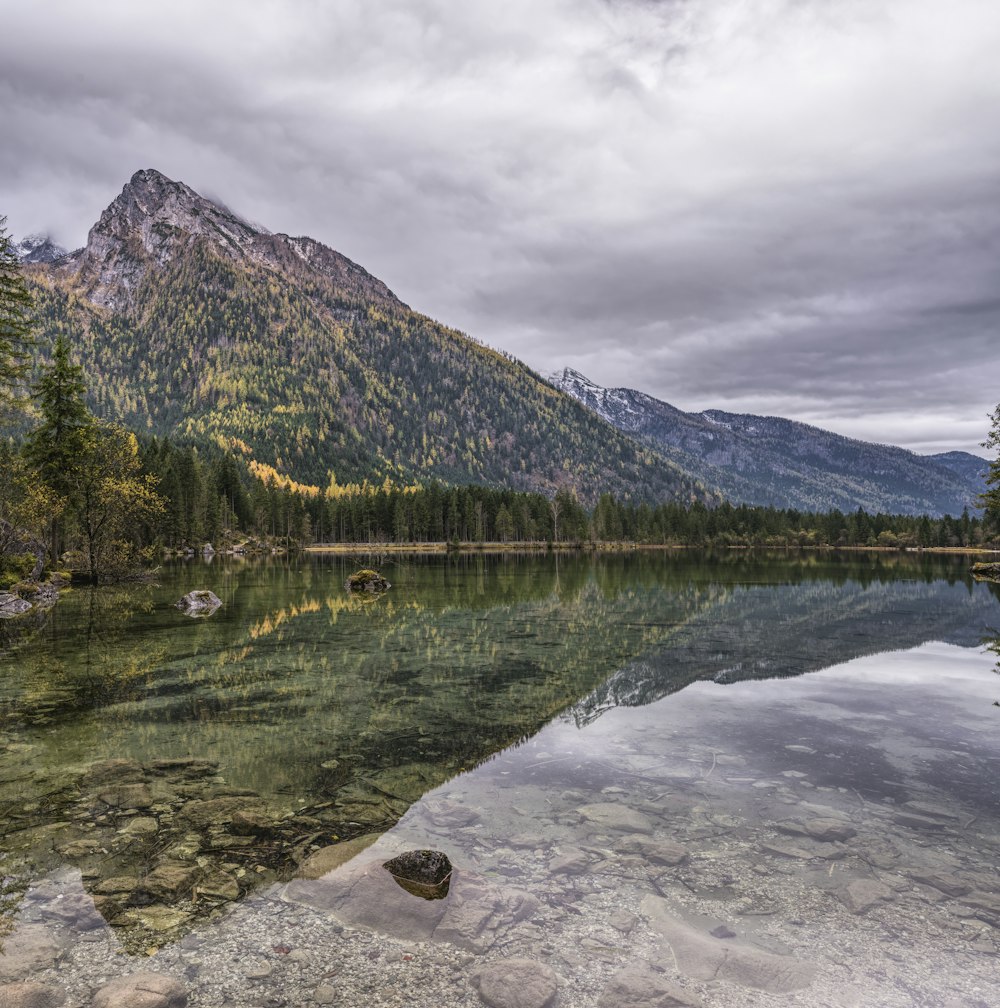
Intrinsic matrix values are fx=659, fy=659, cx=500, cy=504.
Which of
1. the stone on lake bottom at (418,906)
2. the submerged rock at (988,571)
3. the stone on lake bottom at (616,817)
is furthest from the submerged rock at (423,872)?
the submerged rock at (988,571)

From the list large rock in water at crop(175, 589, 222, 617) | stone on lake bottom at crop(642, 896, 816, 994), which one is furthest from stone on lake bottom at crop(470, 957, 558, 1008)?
large rock in water at crop(175, 589, 222, 617)

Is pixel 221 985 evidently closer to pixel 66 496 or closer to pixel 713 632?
pixel 713 632

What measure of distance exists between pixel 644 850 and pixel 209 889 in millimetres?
5767

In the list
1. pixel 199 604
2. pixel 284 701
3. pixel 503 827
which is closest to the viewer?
pixel 503 827

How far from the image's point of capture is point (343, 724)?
15781 millimetres

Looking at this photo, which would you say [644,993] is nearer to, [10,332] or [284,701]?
[284,701]

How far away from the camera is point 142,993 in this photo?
607cm

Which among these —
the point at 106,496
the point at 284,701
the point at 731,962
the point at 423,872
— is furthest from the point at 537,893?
the point at 106,496

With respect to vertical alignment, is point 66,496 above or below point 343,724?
above

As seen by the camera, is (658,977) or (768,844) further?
(768,844)

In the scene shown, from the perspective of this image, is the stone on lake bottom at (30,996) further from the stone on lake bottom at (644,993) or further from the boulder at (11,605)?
the boulder at (11,605)

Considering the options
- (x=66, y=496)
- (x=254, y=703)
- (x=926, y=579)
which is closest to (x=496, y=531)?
(x=926, y=579)

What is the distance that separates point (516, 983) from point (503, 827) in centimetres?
385

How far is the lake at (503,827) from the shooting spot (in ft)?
21.9
